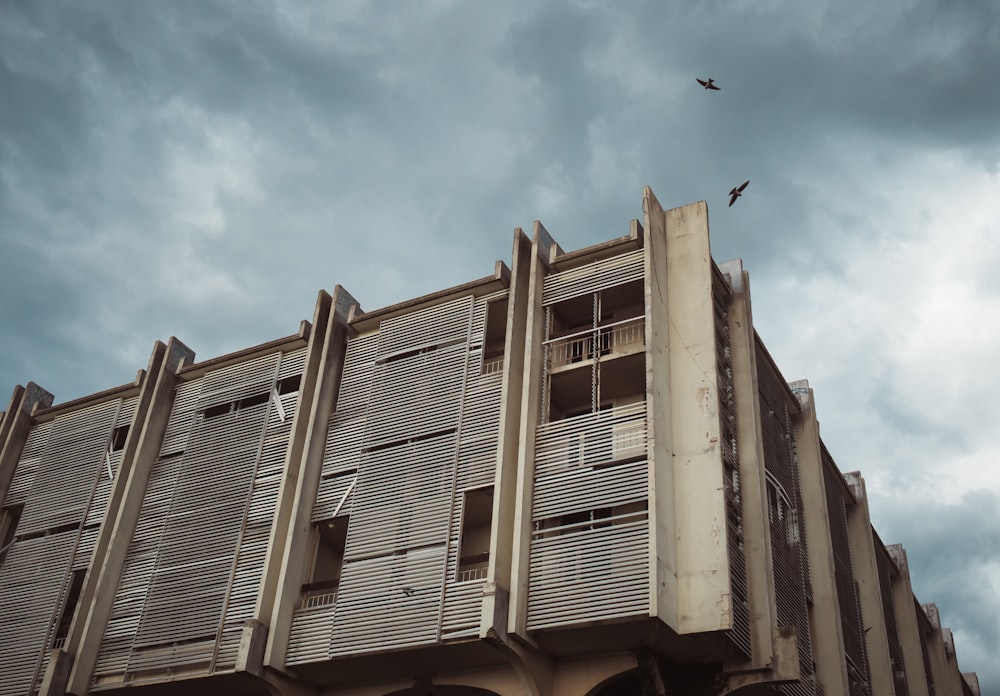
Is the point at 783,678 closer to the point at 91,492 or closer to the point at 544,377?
the point at 544,377

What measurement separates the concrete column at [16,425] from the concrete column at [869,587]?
1007 inches

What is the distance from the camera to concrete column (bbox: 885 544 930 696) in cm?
3381

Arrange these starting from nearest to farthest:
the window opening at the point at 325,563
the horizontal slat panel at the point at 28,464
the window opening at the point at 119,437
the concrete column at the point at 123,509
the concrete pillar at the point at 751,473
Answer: the concrete pillar at the point at 751,473 < the window opening at the point at 325,563 < the concrete column at the point at 123,509 < the window opening at the point at 119,437 < the horizontal slat panel at the point at 28,464

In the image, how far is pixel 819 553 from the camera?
27.1 m

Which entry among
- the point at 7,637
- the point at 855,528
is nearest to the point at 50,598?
the point at 7,637

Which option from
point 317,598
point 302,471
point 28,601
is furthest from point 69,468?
point 317,598

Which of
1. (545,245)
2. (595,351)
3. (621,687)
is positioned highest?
(545,245)

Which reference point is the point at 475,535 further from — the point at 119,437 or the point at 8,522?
the point at 8,522

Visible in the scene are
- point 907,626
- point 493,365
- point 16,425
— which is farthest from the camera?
point 907,626

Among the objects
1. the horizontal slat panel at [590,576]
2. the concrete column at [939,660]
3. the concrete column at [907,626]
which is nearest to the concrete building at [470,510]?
the horizontal slat panel at [590,576]

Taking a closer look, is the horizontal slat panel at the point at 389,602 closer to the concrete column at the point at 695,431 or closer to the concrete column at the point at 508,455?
the concrete column at the point at 508,455

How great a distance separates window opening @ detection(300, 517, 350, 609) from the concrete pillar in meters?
9.20

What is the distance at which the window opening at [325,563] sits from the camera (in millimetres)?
24484

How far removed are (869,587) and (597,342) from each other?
13.5m
